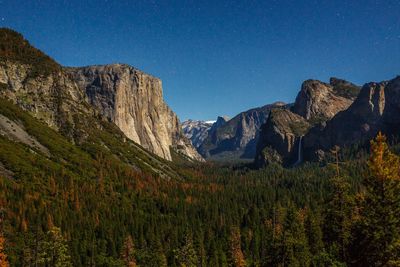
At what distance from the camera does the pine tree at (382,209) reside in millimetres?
31469

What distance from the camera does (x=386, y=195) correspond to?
105 feet

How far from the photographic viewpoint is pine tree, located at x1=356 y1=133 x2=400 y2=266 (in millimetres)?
31469

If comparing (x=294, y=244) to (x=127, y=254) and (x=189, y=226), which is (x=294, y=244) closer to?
(x=127, y=254)

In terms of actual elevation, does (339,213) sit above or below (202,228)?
above

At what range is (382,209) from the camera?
31.8 m

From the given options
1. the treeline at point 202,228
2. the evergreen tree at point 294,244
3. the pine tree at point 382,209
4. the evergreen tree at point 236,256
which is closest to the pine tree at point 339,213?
the treeline at point 202,228

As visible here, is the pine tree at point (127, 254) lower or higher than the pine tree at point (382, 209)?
lower

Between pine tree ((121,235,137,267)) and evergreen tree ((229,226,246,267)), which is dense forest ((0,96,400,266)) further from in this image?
evergreen tree ((229,226,246,267))

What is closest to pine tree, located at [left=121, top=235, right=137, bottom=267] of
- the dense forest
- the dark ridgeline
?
the dark ridgeline

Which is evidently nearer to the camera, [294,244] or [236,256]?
[294,244]

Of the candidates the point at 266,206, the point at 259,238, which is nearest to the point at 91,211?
the point at 259,238

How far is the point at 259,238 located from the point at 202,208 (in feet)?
189

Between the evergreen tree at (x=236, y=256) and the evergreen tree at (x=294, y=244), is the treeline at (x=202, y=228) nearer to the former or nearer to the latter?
the evergreen tree at (x=294, y=244)

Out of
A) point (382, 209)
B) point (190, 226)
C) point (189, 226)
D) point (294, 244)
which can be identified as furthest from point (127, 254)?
point (382, 209)
